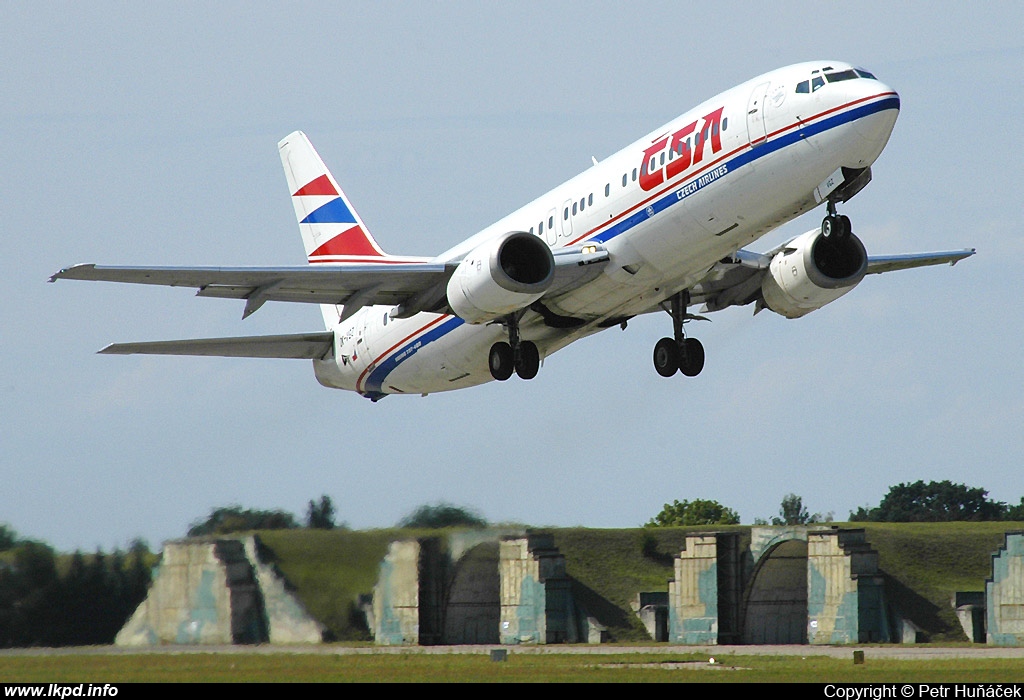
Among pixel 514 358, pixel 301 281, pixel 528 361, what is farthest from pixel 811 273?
pixel 301 281

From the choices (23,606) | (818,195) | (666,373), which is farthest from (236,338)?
(818,195)

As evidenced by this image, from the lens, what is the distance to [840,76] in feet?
94.0

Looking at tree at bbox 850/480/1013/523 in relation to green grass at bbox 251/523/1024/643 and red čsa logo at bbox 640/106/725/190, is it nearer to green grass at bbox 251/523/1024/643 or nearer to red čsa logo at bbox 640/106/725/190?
green grass at bbox 251/523/1024/643

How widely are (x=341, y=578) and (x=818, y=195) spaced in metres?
12.7

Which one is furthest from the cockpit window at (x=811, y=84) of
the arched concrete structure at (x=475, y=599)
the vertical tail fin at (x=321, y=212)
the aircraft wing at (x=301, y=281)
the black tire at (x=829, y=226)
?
the vertical tail fin at (x=321, y=212)

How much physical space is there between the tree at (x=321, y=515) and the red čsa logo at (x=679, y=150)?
388 inches

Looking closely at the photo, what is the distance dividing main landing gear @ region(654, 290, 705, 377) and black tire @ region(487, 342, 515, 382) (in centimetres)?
464

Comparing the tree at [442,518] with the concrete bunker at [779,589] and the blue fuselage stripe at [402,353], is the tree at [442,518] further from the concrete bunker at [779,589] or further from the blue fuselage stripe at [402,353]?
the concrete bunker at [779,589]

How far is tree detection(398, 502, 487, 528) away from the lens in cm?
3394

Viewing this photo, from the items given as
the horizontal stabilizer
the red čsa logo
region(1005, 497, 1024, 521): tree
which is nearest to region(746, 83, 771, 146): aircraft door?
the red čsa logo

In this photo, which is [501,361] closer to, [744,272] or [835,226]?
[744,272]

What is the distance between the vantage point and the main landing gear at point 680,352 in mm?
36375

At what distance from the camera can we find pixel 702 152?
29.8 metres
